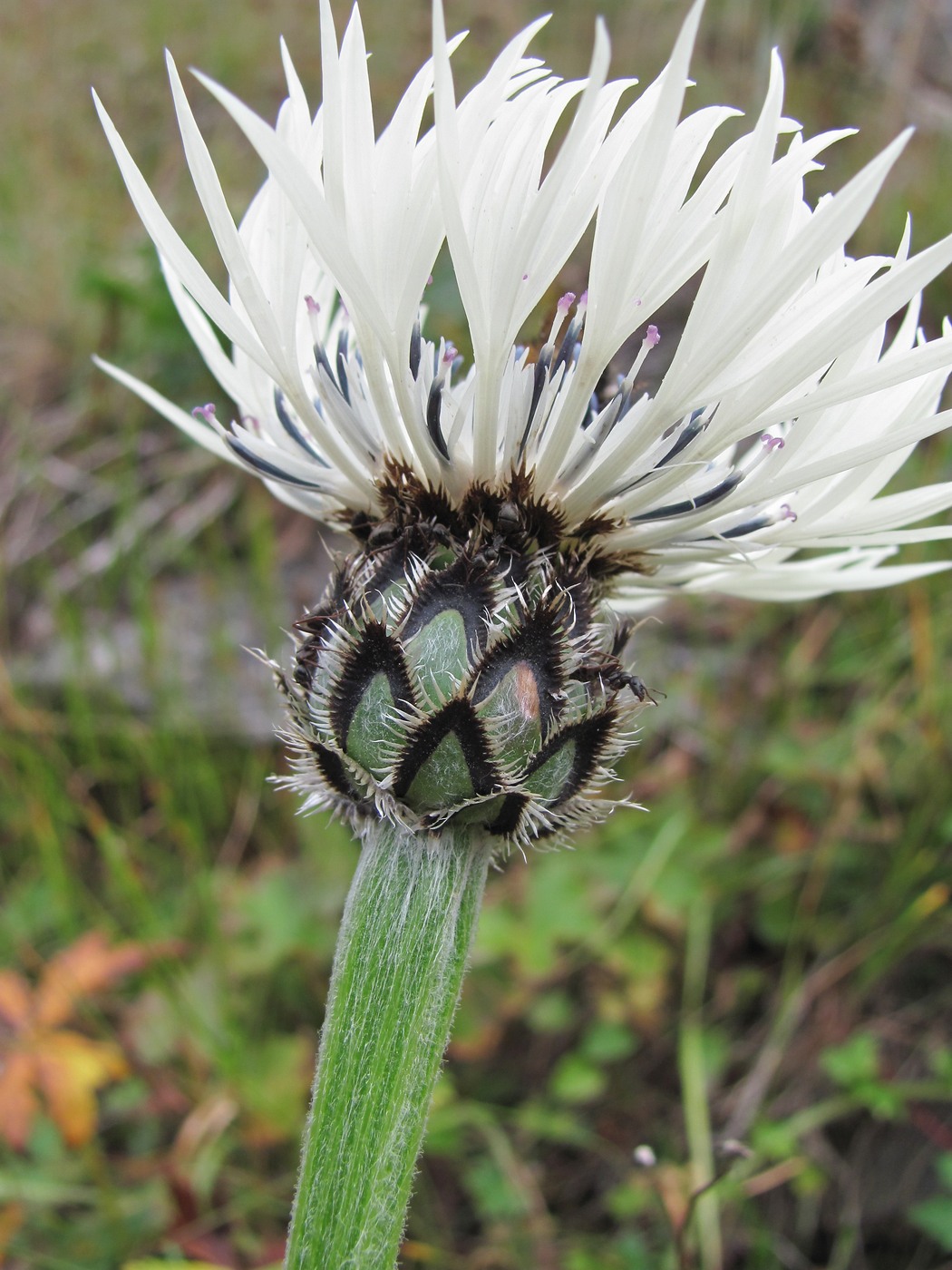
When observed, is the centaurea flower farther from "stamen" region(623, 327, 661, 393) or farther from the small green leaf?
the small green leaf

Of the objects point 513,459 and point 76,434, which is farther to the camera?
point 76,434

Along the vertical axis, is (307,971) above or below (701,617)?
below

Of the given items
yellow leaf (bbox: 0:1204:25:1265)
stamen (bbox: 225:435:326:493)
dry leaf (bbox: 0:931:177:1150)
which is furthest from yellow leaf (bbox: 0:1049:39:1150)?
stamen (bbox: 225:435:326:493)

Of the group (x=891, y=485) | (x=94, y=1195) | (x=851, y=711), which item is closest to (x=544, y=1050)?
(x=94, y=1195)

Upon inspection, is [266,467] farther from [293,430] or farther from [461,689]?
[461,689]

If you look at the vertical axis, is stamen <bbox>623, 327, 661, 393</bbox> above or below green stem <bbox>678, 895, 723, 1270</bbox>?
above

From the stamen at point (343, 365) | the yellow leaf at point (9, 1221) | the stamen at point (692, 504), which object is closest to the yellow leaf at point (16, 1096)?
the yellow leaf at point (9, 1221)

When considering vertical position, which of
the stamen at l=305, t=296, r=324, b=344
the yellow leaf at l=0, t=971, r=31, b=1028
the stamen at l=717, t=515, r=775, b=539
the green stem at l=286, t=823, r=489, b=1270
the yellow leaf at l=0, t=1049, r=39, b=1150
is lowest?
→ the yellow leaf at l=0, t=1049, r=39, b=1150

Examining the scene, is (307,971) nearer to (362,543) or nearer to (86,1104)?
(86,1104)
